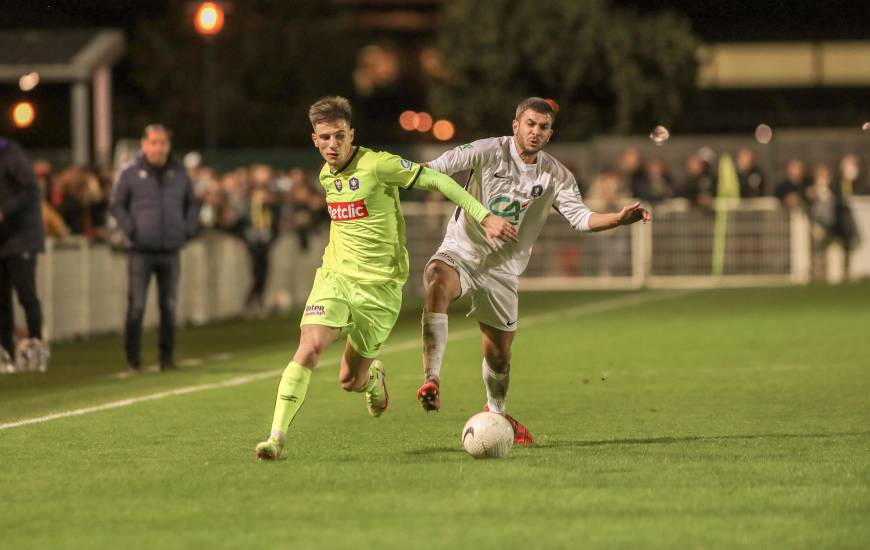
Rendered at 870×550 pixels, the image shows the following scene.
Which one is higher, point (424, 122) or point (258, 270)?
point (424, 122)

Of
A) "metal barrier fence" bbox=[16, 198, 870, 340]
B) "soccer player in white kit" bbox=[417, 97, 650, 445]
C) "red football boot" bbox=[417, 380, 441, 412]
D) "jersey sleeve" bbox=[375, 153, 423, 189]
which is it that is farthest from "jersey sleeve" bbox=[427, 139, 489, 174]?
"metal barrier fence" bbox=[16, 198, 870, 340]

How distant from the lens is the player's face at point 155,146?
1620 centimetres

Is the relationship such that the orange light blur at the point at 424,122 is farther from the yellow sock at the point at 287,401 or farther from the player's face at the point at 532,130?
the yellow sock at the point at 287,401

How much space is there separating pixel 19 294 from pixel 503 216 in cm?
648

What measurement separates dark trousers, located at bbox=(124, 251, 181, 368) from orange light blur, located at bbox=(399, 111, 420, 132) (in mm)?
64751

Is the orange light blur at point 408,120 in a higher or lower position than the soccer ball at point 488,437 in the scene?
higher

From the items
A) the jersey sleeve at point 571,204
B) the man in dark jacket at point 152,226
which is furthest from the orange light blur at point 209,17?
the jersey sleeve at point 571,204

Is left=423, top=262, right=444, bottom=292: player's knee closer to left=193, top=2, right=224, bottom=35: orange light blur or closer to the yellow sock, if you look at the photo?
the yellow sock

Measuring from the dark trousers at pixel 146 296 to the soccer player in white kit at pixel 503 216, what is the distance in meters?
5.76

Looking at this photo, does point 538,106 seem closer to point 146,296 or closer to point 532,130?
point 532,130

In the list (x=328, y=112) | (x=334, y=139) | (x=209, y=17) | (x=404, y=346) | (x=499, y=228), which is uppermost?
(x=209, y=17)

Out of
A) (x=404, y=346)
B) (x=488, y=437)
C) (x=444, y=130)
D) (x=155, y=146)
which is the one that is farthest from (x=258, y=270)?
(x=444, y=130)

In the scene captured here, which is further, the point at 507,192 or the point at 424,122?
the point at 424,122

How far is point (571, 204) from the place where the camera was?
431 inches
